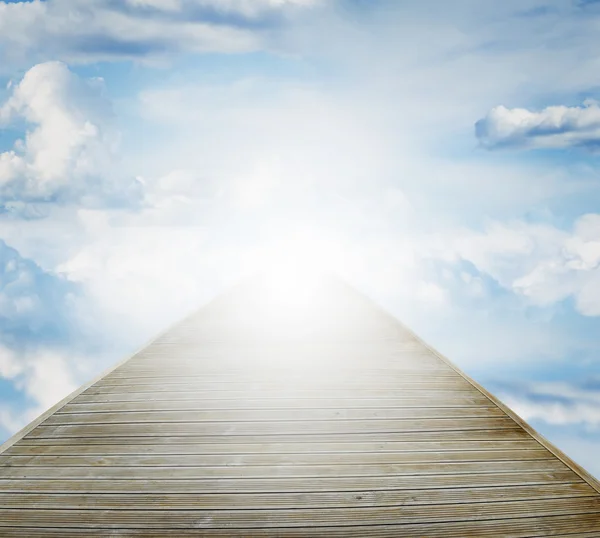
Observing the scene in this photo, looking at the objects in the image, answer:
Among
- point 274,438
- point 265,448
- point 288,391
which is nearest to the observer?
point 265,448

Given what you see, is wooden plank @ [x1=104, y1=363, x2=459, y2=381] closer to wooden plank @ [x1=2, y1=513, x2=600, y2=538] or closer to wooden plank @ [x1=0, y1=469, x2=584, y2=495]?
wooden plank @ [x1=0, y1=469, x2=584, y2=495]

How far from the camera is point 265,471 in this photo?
94.4 inches

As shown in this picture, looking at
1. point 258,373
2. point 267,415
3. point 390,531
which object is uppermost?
point 258,373

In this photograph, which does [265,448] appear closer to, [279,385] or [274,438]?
[274,438]

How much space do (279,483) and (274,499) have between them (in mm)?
121

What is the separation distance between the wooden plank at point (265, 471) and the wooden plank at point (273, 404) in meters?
0.75

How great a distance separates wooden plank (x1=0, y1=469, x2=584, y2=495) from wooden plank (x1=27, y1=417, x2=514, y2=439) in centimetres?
50

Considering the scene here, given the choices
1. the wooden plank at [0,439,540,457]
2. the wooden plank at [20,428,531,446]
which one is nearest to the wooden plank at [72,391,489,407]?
the wooden plank at [20,428,531,446]

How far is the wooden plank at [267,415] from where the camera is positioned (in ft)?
9.97

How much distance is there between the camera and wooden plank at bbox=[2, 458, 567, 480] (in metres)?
2.37

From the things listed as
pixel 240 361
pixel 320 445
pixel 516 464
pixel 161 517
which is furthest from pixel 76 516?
pixel 240 361

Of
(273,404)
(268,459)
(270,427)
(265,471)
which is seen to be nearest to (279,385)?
(273,404)

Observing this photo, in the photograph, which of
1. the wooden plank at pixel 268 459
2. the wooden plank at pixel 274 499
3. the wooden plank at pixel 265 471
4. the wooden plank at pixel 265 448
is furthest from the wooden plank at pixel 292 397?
the wooden plank at pixel 274 499

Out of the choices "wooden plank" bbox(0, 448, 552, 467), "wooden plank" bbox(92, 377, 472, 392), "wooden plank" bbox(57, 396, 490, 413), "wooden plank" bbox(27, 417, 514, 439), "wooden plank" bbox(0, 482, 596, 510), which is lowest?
"wooden plank" bbox(0, 482, 596, 510)
